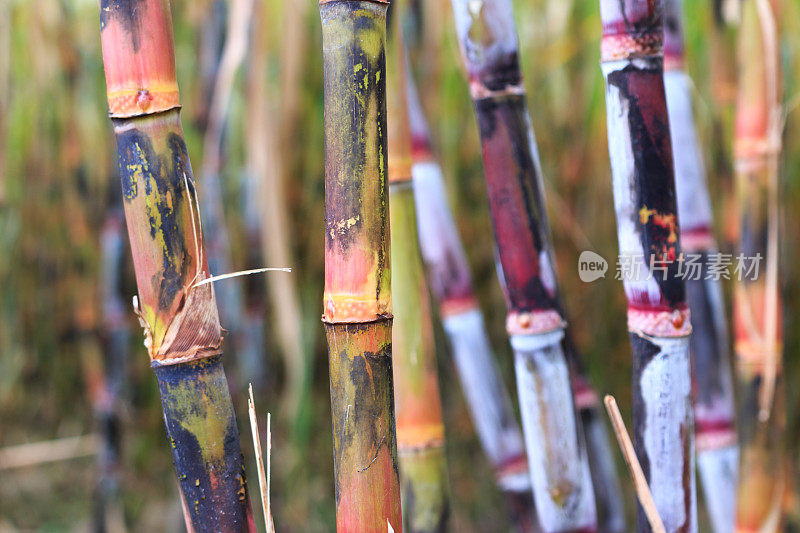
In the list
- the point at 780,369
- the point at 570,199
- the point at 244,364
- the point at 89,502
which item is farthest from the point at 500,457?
the point at 89,502

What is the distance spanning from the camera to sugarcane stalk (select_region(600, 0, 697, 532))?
514 mm

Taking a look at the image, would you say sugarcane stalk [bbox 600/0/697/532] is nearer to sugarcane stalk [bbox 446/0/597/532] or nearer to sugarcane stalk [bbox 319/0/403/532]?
sugarcane stalk [bbox 446/0/597/532]

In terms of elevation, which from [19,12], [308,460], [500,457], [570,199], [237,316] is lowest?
[308,460]

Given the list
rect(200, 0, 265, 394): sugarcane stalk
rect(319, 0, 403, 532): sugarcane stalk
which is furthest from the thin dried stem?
rect(200, 0, 265, 394): sugarcane stalk

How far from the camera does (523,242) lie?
595 mm

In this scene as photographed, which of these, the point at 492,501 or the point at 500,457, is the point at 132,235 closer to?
the point at 500,457

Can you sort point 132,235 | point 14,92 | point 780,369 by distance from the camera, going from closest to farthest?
point 132,235, point 780,369, point 14,92

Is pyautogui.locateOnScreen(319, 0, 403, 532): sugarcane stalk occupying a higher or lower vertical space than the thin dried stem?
higher

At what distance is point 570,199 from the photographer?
4.83 ft

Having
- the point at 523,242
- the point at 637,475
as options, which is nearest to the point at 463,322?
the point at 523,242

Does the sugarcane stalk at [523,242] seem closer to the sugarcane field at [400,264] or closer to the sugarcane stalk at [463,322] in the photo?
the sugarcane field at [400,264]

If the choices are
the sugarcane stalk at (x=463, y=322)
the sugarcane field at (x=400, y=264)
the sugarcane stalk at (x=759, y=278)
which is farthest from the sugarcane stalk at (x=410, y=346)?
the sugarcane stalk at (x=759, y=278)

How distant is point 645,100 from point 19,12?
1.37m

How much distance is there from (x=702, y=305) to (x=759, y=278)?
0.21 ft
